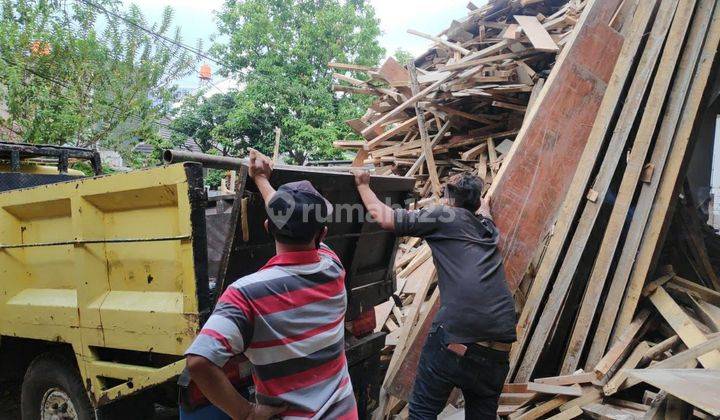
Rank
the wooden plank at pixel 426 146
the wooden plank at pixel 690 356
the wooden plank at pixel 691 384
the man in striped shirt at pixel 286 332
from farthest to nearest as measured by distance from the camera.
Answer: the wooden plank at pixel 426 146, the wooden plank at pixel 690 356, the wooden plank at pixel 691 384, the man in striped shirt at pixel 286 332

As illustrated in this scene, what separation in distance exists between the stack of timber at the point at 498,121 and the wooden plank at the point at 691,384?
119cm

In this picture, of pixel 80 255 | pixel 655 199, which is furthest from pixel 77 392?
pixel 655 199

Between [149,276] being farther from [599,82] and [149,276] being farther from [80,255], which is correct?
[599,82]

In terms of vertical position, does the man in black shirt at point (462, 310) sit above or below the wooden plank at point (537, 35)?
below

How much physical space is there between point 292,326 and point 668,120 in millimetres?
3349

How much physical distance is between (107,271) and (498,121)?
459 cm

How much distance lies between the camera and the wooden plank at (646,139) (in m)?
3.21

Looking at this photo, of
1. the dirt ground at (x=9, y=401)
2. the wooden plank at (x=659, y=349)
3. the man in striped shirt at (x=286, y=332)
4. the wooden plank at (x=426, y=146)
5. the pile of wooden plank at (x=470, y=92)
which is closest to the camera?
the man in striped shirt at (x=286, y=332)

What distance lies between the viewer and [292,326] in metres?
1.44

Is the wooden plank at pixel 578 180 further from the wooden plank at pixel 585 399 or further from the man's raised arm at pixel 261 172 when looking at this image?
the man's raised arm at pixel 261 172

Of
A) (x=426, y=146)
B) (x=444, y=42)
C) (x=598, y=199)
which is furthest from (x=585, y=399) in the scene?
(x=444, y=42)

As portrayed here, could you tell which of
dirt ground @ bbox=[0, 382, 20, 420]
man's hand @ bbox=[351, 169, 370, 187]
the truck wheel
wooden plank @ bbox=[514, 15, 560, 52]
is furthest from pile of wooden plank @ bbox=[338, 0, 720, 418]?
dirt ground @ bbox=[0, 382, 20, 420]

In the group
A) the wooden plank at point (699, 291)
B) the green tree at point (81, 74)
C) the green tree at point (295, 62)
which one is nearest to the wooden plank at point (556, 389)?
the wooden plank at point (699, 291)

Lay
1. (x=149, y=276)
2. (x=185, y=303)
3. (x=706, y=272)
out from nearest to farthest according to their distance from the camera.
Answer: (x=185, y=303) < (x=149, y=276) < (x=706, y=272)
